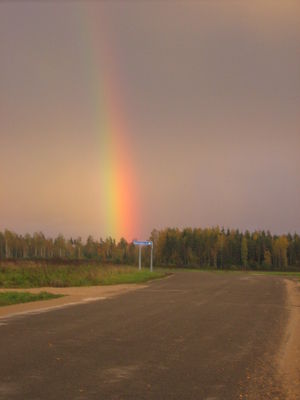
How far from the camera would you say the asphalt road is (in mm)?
6359

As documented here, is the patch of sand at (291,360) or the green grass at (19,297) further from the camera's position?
the green grass at (19,297)

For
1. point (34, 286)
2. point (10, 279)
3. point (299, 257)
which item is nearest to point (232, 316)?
point (34, 286)

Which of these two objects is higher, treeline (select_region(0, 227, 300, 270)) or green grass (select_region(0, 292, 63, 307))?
treeline (select_region(0, 227, 300, 270))

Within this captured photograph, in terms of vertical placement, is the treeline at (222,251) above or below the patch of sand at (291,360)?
above

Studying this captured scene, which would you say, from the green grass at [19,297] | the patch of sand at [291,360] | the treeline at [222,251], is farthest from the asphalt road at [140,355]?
the treeline at [222,251]

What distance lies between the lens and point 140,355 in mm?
8625

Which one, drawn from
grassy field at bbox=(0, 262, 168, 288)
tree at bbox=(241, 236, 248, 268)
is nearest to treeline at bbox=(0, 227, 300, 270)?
tree at bbox=(241, 236, 248, 268)

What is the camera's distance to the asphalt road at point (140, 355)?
20.9 feet

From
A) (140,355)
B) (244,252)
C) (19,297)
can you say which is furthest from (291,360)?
(244,252)

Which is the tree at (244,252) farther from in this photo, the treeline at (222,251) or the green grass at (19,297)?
the green grass at (19,297)

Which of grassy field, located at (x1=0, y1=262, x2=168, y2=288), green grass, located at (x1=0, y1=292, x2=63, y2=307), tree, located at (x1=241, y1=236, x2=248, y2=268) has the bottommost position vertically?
green grass, located at (x1=0, y1=292, x2=63, y2=307)

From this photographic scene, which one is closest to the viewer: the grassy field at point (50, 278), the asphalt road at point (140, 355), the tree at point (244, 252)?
the asphalt road at point (140, 355)

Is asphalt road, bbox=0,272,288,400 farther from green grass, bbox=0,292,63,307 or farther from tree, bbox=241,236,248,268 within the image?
tree, bbox=241,236,248,268

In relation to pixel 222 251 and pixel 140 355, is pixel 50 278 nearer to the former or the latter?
pixel 140 355
